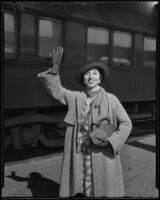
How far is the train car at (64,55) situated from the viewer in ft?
17.3

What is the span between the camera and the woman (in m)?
2.77

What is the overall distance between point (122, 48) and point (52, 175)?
363 centimetres

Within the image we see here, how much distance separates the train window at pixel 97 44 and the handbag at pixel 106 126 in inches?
146

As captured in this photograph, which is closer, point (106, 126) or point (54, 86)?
point (106, 126)

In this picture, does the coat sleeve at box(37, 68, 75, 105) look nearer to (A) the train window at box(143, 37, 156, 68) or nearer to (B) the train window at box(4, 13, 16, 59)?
(B) the train window at box(4, 13, 16, 59)

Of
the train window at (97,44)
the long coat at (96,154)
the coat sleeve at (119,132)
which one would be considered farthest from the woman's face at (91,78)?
the train window at (97,44)

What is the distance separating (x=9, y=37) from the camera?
5199mm

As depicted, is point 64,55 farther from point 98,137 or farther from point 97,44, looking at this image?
point 98,137

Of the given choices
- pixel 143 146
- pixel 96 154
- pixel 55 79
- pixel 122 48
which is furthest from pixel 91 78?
pixel 122 48

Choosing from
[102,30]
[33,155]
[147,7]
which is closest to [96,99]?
[33,155]

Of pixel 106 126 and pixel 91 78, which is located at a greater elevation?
pixel 91 78

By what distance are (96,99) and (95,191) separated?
0.81 m

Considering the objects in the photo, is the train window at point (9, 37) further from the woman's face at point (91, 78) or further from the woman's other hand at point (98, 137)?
the woman's other hand at point (98, 137)

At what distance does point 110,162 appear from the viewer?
2779 millimetres
